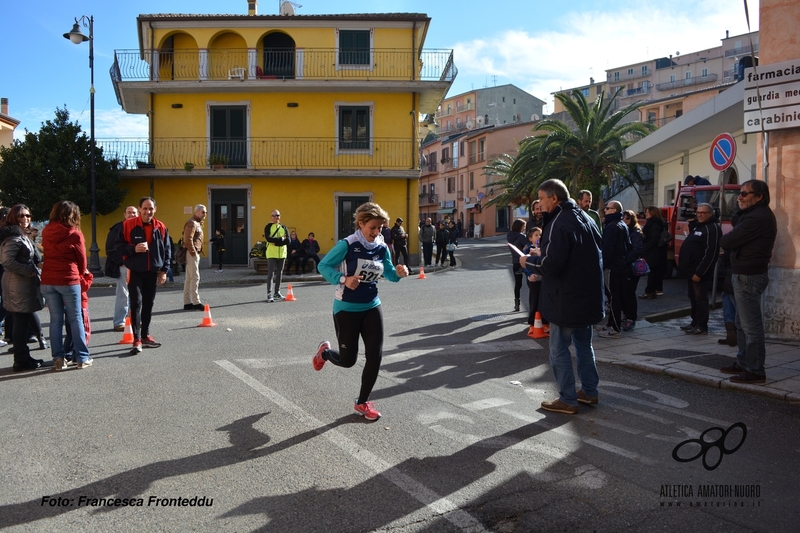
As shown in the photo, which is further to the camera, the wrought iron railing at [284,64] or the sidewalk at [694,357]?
the wrought iron railing at [284,64]

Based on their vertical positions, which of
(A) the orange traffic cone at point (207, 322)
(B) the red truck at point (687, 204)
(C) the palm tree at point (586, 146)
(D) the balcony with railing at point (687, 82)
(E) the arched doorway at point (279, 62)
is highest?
(D) the balcony with railing at point (687, 82)

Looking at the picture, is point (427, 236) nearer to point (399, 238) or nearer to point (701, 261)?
point (399, 238)

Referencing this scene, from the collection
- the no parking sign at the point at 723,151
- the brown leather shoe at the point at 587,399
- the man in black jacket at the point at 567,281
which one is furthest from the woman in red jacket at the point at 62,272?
the no parking sign at the point at 723,151

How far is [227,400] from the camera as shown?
6.05 meters

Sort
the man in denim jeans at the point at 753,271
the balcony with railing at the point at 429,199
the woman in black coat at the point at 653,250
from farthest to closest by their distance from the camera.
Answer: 1. the balcony with railing at the point at 429,199
2. the woman in black coat at the point at 653,250
3. the man in denim jeans at the point at 753,271

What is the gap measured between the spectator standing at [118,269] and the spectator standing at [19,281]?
1203 millimetres

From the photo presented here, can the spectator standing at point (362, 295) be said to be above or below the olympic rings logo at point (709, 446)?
above

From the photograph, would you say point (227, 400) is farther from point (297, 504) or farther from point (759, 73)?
point (759, 73)

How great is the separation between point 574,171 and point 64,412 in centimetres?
2636

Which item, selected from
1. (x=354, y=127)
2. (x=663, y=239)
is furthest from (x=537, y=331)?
(x=354, y=127)

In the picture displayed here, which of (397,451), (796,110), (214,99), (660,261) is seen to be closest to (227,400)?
(397,451)

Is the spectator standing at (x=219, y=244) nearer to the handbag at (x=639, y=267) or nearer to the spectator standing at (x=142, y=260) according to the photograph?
the spectator standing at (x=142, y=260)

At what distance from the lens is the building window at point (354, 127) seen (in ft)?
86.6

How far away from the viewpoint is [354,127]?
26.4m
